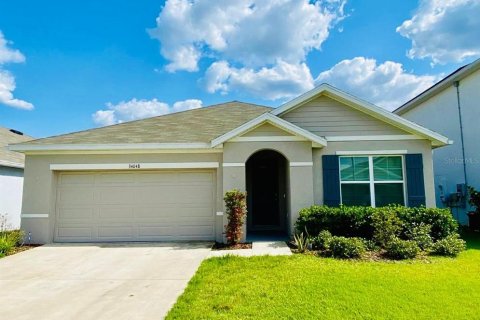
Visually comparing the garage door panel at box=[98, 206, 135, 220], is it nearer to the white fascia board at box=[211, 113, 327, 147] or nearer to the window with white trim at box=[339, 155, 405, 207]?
the white fascia board at box=[211, 113, 327, 147]

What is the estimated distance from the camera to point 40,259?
778 centimetres

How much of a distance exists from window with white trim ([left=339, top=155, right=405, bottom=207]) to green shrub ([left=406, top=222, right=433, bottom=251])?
1.54 meters

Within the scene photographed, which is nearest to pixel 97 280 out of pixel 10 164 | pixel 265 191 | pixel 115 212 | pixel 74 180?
pixel 115 212

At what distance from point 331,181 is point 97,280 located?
7.09 metres

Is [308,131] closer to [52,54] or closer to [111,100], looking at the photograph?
[52,54]

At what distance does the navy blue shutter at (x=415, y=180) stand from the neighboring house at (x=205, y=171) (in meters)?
0.03

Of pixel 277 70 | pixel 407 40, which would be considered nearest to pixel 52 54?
pixel 277 70

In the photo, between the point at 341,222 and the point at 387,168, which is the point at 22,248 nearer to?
the point at 341,222

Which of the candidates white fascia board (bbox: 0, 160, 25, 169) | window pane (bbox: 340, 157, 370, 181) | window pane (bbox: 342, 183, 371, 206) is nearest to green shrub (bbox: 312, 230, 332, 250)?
window pane (bbox: 342, 183, 371, 206)

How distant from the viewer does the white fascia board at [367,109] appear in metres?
9.55

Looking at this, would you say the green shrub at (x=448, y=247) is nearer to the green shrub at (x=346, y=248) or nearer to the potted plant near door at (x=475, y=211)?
the green shrub at (x=346, y=248)

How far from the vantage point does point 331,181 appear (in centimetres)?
958

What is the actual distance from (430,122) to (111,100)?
56.0ft

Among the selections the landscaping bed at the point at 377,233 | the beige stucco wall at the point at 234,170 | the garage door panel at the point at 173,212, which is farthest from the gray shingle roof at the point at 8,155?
the landscaping bed at the point at 377,233
